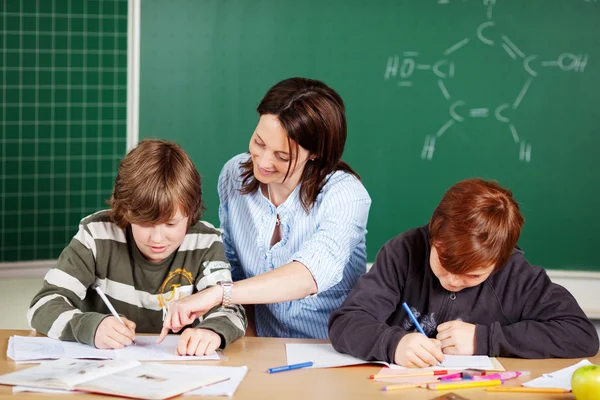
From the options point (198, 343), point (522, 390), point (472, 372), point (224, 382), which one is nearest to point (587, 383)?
point (522, 390)

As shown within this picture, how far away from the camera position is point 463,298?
2.02 m

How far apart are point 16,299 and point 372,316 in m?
2.97

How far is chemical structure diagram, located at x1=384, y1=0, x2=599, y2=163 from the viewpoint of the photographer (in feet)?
12.5

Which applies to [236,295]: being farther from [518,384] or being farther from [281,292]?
[518,384]

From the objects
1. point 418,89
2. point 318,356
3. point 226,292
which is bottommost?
point 318,356

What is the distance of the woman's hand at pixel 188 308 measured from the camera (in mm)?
1818

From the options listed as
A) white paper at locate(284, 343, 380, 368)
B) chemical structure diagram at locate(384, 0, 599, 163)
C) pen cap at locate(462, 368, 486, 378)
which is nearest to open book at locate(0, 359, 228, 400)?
white paper at locate(284, 343, 380, 368)

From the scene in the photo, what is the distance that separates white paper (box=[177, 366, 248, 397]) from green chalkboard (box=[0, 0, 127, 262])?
3.17 meters

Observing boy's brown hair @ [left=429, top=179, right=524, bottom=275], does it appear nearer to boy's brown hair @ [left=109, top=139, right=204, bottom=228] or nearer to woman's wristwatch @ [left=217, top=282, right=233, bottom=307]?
woman's wristwatch @ [left=217, top=282, right=233, bottom=307]

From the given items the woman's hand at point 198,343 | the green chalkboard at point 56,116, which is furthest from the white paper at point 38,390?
the green chalkboard at point 56,116

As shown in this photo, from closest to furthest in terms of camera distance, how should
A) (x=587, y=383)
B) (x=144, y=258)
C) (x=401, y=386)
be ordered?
(x=587, y=383), (x=401, y=386), (x=144, y=258)

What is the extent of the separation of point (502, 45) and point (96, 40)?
2.30 meters

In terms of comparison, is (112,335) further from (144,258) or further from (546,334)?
(546,334)

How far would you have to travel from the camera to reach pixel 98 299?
6.97 ft
